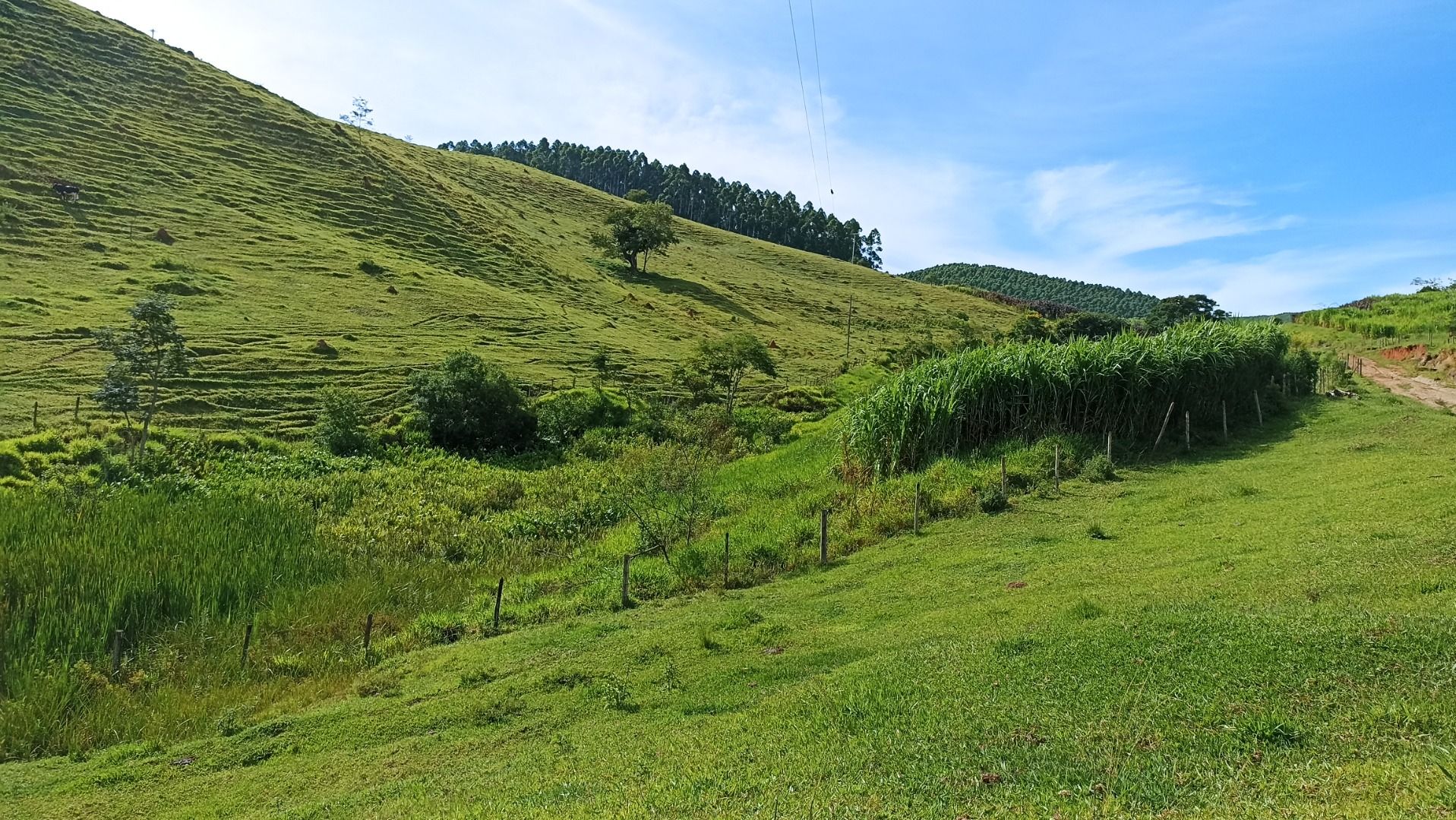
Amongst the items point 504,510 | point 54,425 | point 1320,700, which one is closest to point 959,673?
point 1320,700

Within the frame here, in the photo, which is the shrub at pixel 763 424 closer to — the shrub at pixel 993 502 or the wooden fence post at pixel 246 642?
the shrub at pixel 993 502

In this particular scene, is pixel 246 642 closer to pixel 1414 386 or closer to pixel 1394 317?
pixel 1414 386

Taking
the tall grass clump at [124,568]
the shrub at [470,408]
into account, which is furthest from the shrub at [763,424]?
the tall grass clump at [124,568]

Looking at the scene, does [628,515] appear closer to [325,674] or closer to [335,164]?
[325,674]

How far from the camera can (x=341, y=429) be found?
29.3 meters

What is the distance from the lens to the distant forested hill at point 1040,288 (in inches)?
5556

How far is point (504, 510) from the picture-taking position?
25.4 metres

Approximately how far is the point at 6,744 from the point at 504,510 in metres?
15.3

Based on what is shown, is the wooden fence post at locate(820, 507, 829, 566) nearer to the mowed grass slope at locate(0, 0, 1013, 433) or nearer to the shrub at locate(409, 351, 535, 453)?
the shrub at locate(409, 351, 535, 453)

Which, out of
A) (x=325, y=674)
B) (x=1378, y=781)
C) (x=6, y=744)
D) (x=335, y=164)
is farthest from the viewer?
(x=335, y=164)

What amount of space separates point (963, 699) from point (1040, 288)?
161626mm

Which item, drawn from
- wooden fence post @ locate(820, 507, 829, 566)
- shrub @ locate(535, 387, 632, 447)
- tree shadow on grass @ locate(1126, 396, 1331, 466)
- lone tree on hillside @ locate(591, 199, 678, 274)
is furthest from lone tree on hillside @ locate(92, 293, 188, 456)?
A: lone tree on hillside @ locate(591, 199, 678, 274)

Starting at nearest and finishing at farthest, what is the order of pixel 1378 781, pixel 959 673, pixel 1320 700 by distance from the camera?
pixel 1378 781
pixel 1320 700
pixel 959 673

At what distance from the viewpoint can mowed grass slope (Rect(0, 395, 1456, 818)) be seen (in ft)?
16.6
